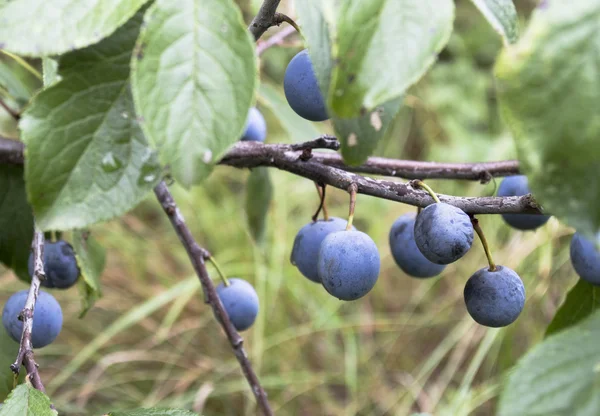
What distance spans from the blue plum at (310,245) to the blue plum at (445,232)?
0.73ft

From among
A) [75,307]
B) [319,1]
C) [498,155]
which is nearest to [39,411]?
[319,1]

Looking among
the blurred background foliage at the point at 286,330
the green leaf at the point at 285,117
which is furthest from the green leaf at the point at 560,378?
the blurred background foliage at the point at 286,330

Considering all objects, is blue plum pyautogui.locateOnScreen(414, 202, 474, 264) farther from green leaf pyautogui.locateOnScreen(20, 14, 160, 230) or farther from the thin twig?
green leaf pyautogui.locateOnScreen(20, 14, 160, 230)

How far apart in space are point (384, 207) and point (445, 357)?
72 centimetres

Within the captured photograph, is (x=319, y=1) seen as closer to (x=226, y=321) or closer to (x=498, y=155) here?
(x=226, y=321)

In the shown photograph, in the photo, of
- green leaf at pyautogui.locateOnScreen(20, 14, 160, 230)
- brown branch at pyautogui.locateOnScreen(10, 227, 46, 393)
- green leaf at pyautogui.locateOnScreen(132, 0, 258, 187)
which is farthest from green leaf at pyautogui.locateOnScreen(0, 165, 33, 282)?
green leaf at pyautogui.locateOnScreen(132, 0, 258, 187)

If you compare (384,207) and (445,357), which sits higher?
(384,207)

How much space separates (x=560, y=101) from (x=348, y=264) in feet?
1.04

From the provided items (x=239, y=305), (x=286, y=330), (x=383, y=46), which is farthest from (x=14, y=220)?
(x=286, y=330)

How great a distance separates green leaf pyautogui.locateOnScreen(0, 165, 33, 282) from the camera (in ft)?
2.83

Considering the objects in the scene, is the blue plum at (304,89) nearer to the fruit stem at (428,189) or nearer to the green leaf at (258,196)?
the fruit stem at (428,189)

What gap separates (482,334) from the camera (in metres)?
2.26

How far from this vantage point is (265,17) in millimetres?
585

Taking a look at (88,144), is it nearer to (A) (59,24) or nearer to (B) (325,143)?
(A) (59,24)
